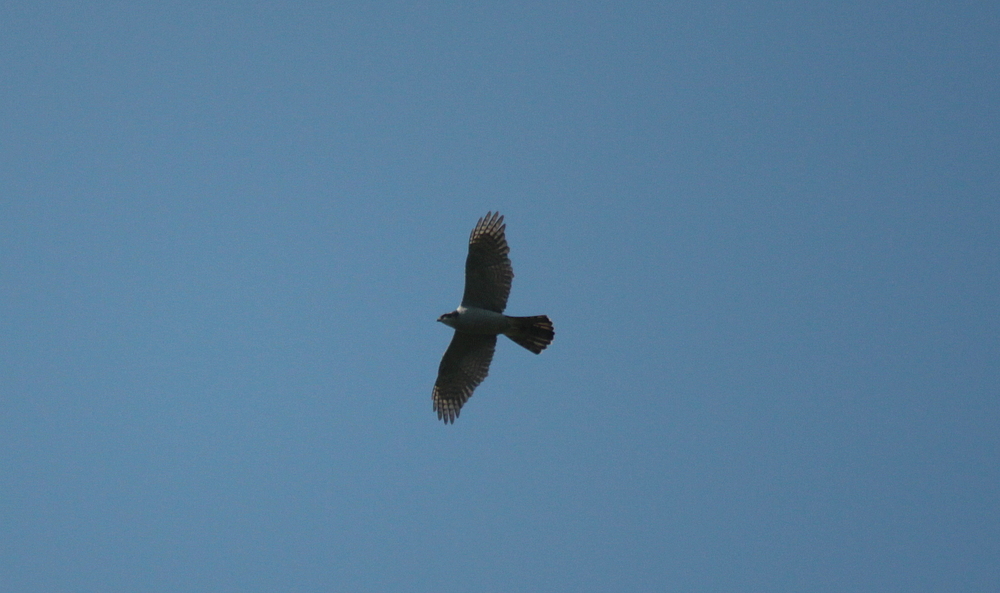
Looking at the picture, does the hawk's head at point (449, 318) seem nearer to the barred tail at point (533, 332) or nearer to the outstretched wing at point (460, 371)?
the outstretched wing at point (460, 371)

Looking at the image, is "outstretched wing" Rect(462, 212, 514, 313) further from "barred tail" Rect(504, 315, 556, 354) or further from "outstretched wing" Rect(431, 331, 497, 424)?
"outstretched wing" Rect(431, 331, 497, 424)

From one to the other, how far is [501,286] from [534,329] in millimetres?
1041

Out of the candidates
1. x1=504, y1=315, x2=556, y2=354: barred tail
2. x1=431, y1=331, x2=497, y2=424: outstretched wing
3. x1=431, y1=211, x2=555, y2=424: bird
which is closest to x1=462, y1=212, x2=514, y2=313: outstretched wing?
x1=431, y1=211, x2=555, y2=424: bird

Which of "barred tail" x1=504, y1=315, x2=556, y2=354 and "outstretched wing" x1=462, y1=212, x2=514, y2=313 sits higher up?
"outstretched wing" x1=462, y1=212, x2=514, y2=313

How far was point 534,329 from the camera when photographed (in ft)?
59.6

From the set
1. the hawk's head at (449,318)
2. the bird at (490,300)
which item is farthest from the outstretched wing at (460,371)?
the hawk's head at (449,318)

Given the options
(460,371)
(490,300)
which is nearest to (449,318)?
(490,300)

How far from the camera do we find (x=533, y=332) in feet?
59.7

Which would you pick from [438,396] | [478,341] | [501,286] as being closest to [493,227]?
[501,286]

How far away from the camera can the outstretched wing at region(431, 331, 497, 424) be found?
745 inches

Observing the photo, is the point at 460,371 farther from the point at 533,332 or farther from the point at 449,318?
the point at 533,332

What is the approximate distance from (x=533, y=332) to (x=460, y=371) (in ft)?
6.61

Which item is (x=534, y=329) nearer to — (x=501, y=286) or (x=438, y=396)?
(x=501, y=286)

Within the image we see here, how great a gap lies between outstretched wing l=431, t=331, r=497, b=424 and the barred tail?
807 mm
